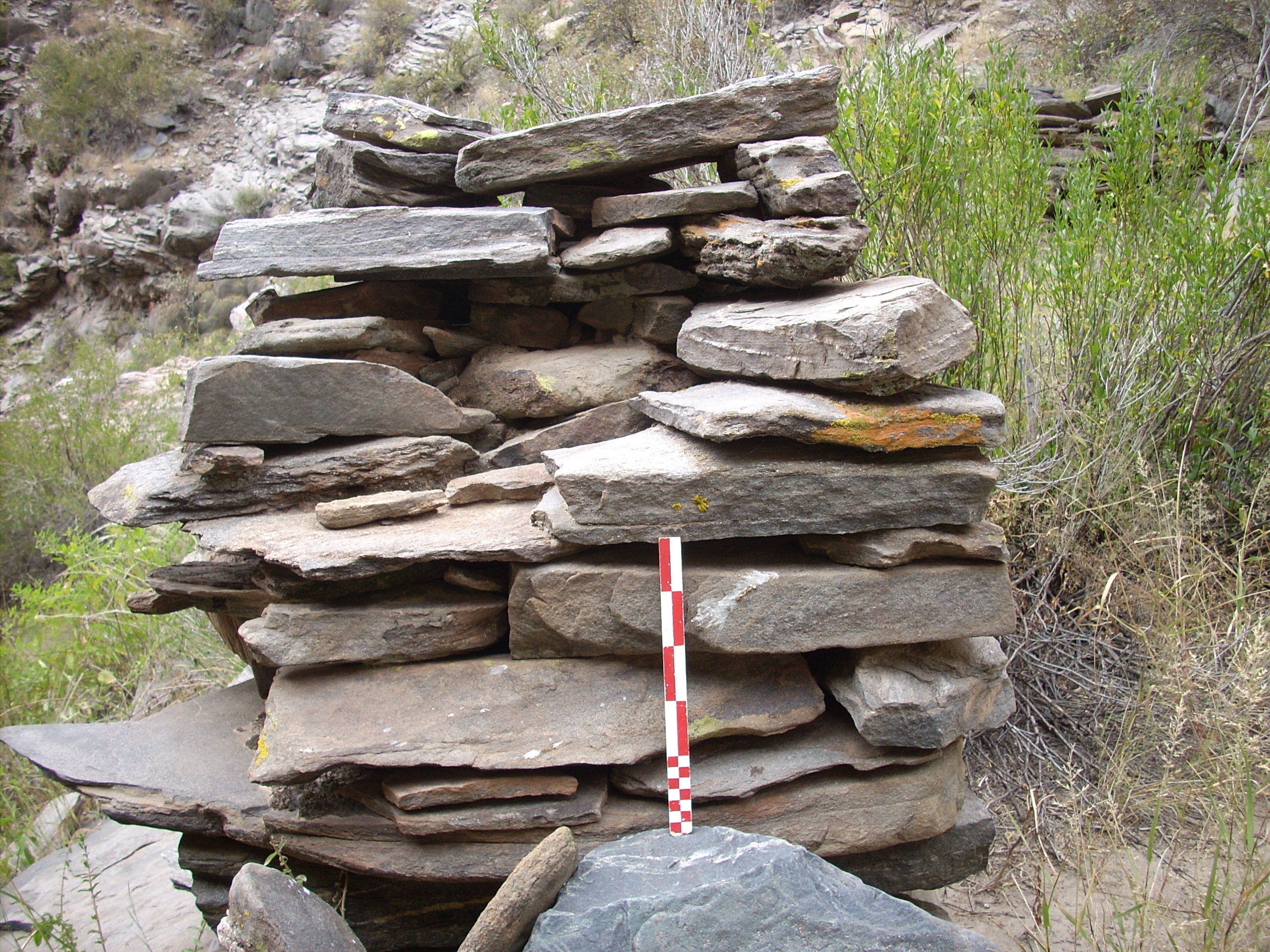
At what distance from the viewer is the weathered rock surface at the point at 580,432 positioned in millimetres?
3447

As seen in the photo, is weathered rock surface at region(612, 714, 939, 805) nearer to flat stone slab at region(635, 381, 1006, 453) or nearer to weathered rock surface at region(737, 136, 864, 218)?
flat stone slab at region(635, 381, 1006, 453)

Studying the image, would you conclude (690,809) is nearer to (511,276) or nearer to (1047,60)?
(511,276)

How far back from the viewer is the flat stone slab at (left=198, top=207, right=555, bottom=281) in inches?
129

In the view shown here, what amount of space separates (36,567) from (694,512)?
895 centimetres

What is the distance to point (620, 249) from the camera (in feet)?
10.9

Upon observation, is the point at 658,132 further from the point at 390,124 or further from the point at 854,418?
the point at 854,418

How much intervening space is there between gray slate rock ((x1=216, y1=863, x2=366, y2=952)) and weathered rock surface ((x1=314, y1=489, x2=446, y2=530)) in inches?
43.5

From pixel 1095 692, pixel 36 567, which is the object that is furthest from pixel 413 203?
pixel 36 567

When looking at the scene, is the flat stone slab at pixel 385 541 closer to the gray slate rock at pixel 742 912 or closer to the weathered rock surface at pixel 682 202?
the gray slate rock at pixel 742 912

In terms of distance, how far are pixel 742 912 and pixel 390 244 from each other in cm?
261

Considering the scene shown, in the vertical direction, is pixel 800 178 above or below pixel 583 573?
above

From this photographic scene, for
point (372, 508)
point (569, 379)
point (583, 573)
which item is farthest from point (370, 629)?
point (569, 379)

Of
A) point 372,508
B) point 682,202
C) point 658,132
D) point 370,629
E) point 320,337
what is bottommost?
point 370,629

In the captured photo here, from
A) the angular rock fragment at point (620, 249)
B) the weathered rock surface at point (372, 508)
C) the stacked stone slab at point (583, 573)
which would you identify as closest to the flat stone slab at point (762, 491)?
the stacked stone slab at point (583, 573)
